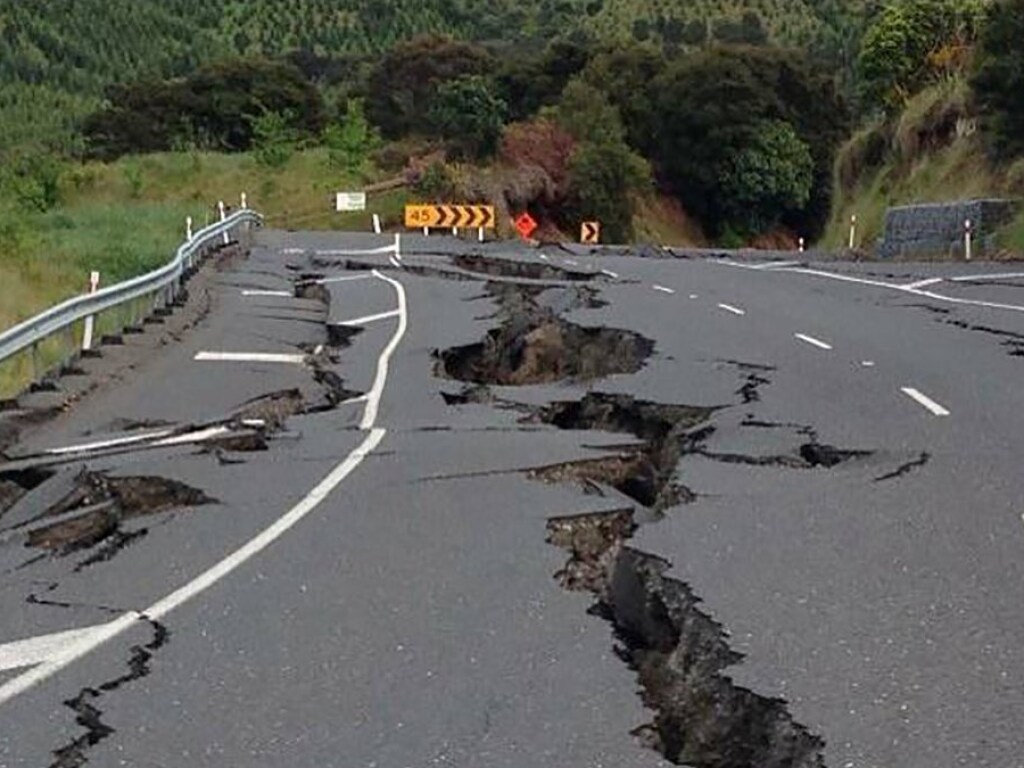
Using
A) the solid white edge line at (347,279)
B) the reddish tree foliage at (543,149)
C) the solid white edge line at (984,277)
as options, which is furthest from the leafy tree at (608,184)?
the solid white edge line at (984,277)

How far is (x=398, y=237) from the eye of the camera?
4891 centimetres

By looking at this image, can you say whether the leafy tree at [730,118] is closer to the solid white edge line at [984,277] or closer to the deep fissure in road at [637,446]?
the solid white edge line at [984,277]

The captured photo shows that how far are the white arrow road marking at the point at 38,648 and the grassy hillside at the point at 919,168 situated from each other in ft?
96.5

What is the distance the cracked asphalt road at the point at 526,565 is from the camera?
583 cm

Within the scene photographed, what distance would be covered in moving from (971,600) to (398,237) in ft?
139

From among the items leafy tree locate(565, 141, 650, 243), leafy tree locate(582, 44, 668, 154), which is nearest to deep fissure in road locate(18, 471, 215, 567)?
leafy tree locate(565, 141, 650, 243)

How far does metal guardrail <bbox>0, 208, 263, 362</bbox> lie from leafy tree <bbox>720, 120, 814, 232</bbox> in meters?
39.5

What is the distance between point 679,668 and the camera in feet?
21.4

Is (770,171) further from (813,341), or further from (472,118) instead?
(813,341)

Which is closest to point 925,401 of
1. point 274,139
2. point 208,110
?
point 274,139

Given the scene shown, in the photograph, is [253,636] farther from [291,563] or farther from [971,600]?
[971,600]

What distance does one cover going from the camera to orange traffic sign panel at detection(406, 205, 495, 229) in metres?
54.6

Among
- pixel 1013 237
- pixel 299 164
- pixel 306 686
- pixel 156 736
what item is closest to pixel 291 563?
pixel 306 686

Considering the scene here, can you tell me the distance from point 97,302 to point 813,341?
7856 millimetres
